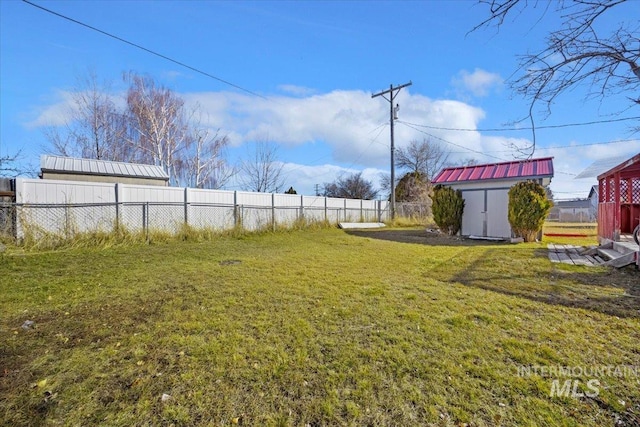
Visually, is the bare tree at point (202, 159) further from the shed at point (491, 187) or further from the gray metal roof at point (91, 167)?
the shed at point (491, 187)

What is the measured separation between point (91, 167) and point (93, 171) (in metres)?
0.27

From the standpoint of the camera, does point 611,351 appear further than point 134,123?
No

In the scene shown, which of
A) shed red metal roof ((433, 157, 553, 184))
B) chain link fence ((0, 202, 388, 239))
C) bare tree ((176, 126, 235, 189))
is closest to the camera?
chain link fence ((0, 202, 388, 239))

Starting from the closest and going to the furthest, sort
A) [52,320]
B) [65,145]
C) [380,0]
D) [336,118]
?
[52,320] < [380,0] < [65,145] < [336,118]

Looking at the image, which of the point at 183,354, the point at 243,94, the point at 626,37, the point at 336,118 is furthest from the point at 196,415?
the point at 336,118

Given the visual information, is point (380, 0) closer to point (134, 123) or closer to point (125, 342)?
point (125, 342)

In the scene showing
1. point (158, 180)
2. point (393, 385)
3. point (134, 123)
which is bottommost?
point (393, 385)

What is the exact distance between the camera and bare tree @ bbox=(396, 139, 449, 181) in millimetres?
30219

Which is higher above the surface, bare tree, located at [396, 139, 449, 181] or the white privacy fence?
bare tree, located at [396, 139, 449, 181]

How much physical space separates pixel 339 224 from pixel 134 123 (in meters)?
13.7

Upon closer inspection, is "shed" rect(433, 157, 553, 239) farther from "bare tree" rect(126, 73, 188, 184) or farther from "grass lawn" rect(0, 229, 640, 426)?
"bare tree" rect(126, 73, 188, 184)

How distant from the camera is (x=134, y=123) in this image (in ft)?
57.3

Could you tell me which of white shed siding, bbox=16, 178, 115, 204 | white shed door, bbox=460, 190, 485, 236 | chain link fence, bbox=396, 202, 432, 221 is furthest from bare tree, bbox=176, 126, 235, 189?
white shed door, bbox=460, 190, 485, 236

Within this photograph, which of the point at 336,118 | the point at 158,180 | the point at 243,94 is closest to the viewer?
the point at 243,94
